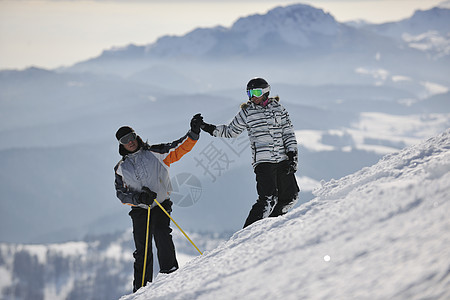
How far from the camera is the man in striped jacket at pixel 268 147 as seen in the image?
17.7 ft

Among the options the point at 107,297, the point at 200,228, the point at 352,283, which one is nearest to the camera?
the point at 352,283

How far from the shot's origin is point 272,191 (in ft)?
17.7

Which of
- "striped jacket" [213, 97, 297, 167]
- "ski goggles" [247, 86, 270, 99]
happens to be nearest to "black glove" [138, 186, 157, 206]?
"striped jacket" [213, 97, 297, 167]

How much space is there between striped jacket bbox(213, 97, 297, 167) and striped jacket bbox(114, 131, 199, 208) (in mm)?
1147

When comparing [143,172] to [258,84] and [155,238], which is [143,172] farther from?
[258,84]

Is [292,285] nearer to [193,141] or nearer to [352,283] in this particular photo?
[352,283]

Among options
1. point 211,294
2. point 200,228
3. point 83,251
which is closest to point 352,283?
point 211,294

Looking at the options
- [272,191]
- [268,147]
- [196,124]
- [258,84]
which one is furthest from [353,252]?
[196,124]

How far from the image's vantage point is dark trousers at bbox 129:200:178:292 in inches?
204

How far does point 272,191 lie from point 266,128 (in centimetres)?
87

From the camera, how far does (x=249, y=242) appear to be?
4078 mm

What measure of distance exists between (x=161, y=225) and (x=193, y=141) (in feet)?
4.11

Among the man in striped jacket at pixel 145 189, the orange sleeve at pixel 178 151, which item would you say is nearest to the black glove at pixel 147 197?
the man in striped jacket at pixel 145 189

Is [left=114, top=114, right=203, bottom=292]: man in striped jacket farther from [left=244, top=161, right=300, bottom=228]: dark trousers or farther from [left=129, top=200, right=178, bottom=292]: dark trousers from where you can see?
[left=244, top=161, right=300, bottom=228]: dark trousers
